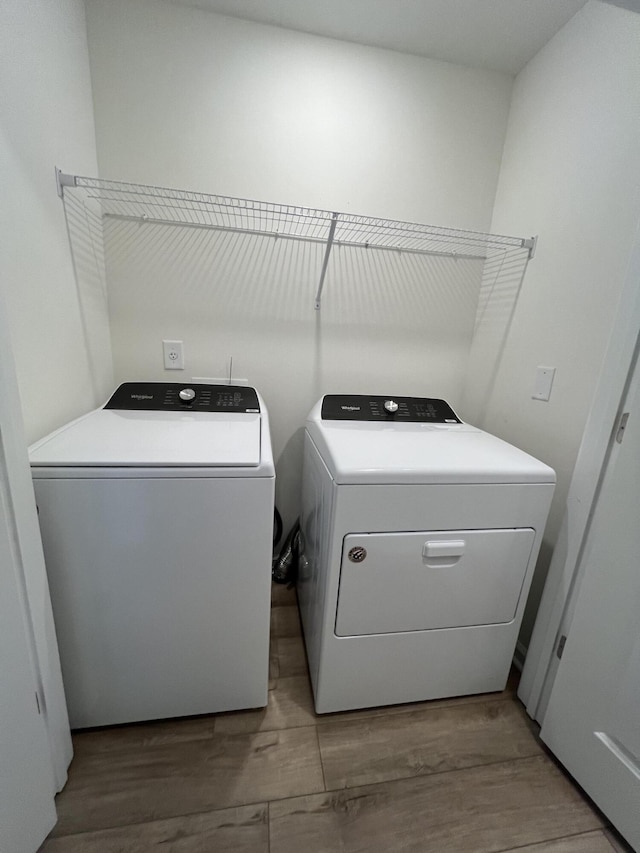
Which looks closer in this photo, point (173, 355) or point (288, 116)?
point (288, 116)

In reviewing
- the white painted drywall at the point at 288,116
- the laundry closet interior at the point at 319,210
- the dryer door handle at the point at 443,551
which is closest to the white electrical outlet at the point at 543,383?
the laundry closet interior at the point at 319,210

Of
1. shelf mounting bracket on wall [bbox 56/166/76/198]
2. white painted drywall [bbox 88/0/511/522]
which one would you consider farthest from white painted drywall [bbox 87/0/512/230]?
shelf mounting bracket on wall [bbox 56/166/76/198]

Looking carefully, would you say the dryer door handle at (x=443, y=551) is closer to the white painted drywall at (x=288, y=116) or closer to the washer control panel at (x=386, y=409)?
the washer control panel at (x=386, y=409)

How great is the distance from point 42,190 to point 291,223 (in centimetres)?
88

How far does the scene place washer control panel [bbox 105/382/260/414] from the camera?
1349 millimetres

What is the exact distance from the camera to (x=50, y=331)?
3.49 feet

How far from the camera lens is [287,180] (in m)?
1.46

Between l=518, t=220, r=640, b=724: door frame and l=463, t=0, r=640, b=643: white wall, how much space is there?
0.55ft

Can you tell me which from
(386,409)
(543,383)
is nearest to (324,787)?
(386,409)

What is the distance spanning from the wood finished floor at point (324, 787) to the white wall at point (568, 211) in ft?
1.63

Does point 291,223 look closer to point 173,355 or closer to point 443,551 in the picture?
point 173,355

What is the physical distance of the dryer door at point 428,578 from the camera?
100 cm

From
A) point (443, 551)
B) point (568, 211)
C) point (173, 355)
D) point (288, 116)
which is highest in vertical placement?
point (288, 116)

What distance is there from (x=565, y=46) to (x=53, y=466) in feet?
7.24
